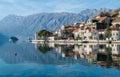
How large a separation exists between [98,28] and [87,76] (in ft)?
273

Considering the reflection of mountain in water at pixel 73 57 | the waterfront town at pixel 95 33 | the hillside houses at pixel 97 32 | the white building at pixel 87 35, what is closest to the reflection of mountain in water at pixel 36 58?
the reflection of mountain in water at pixel 73 57

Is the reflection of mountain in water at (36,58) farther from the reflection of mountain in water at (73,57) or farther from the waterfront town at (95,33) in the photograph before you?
the waterfront town at (95,33)

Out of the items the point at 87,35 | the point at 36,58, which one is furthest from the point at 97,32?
Result: the point at 36,58

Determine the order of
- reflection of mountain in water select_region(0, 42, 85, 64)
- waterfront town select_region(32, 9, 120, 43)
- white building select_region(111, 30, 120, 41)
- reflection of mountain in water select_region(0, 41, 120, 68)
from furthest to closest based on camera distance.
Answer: waterfront town select_region(32, 9, 120, 43)
white building select_region(111, 30, 120, 41)
reflection of mountain in water select_region(0, 42, 85, 64)
reflection of mountain in water select_region(0, 41, 120, 68)

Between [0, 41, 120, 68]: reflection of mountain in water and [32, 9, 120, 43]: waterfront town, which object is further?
[32, 9, 120, 43]: waterfront town

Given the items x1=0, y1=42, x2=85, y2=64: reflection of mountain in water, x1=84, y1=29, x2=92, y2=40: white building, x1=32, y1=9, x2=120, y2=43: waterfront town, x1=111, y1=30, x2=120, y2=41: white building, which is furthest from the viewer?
x1=84, y1=29, x2=92, y2=40: white building

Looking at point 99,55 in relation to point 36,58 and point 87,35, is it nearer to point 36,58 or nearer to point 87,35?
point 36,58

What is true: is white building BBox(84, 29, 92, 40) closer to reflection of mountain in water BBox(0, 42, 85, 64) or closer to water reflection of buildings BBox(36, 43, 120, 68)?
reflection of mountain in water BBox(0, 42, 85, 64)

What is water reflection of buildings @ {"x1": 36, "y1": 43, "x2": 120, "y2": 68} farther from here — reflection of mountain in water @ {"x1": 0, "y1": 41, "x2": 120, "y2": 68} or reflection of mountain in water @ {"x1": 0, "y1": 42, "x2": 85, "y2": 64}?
reflection of mountain in water @ {"x1": 0, "y1": 42, "x2": 85, "y2": 64}

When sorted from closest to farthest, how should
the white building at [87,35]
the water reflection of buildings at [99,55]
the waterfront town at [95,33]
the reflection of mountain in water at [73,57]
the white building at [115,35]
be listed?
the water reflection of buildings at [99,55]
the reflection of mountain in water at [73,57]
the white building at [115,35]
the waterfront town at [95,33]
the white building at [87,35]

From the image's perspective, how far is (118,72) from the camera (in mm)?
35312

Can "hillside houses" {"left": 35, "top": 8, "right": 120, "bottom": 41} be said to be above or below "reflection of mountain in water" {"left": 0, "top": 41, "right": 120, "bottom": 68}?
above

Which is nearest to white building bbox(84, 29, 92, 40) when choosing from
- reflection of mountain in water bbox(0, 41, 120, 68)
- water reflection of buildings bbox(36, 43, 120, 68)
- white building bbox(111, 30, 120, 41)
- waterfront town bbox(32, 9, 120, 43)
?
waterfront town bbox(32, 9, 120, 43)

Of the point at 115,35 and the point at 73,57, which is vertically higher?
the point at 115,35
